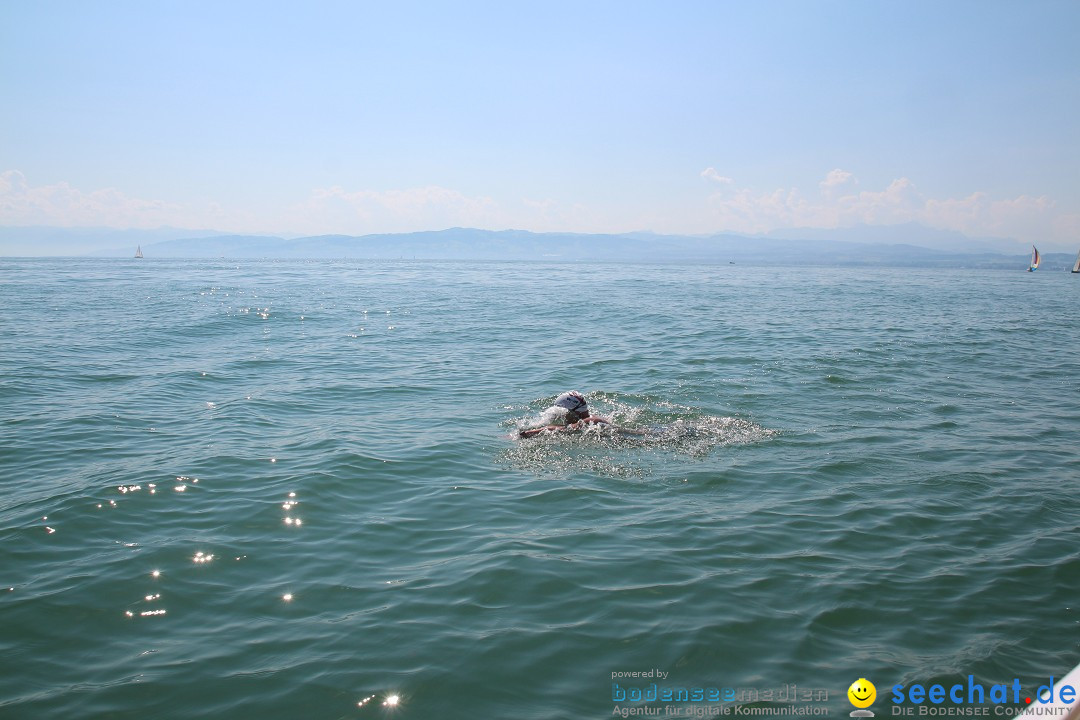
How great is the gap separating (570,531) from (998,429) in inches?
389

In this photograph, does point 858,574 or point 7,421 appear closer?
point 858,574

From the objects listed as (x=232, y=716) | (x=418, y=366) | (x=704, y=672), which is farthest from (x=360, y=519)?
(x=418, y=366)

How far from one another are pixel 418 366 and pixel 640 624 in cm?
1477

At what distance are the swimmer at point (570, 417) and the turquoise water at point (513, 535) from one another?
26cm

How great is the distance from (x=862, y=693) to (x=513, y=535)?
4.20 meters

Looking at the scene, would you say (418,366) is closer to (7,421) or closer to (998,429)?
(7,421)

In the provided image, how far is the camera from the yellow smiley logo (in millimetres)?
5086

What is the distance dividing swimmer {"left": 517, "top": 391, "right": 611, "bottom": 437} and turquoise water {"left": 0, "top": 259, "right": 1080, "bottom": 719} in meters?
0.26

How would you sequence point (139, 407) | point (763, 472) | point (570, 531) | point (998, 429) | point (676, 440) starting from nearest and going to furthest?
point (570, 531) < point (763, 472) < point (676, 440) < point (998, 429) < point (139, 407)

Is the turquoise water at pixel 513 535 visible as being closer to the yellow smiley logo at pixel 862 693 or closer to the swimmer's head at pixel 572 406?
the yellow smiley logo at pixel 862 693

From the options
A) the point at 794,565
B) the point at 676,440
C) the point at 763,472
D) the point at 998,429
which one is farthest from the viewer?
the point at 998,429

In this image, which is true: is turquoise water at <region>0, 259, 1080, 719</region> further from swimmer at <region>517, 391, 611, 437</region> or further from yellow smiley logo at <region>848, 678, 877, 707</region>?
swimmer at <region>517, 391, 611, 437</region>

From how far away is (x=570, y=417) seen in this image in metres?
12.2

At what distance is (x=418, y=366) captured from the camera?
65.3ft
